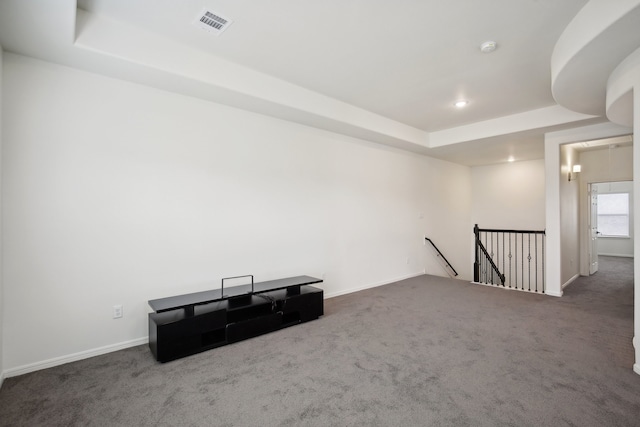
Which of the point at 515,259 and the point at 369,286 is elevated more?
the point at 515,259

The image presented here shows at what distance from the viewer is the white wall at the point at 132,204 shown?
8.67 ft

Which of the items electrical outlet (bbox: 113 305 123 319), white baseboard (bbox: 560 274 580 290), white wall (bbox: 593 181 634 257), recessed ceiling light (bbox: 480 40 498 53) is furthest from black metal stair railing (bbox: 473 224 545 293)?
electrical outlet (bbox: 113 305 123 319)

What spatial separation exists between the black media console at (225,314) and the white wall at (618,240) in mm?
10569

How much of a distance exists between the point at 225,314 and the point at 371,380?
154cm

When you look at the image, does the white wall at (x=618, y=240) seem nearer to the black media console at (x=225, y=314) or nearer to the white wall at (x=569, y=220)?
the white wall at (x=569, y=220)

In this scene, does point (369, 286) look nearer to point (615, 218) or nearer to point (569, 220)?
point (569, 220)

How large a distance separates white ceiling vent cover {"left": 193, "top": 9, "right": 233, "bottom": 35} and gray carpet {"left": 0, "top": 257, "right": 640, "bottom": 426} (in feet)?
9.63

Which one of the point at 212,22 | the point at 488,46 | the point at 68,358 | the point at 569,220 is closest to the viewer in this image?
the point at 212,22

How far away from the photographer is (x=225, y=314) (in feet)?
10.2

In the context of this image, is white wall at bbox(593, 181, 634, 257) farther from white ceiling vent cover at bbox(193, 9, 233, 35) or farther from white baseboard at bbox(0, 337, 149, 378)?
white baseboard at bbox(0, 337, 149, 378)

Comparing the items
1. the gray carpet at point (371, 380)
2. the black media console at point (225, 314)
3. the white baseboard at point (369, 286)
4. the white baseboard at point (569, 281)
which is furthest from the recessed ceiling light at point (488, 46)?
Result: the white baseboard at point (569, 281)

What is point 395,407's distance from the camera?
212 cm

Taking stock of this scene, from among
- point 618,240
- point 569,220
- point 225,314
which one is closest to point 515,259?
point 569,220

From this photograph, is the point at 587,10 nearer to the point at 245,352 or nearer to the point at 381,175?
the point at 381,175
